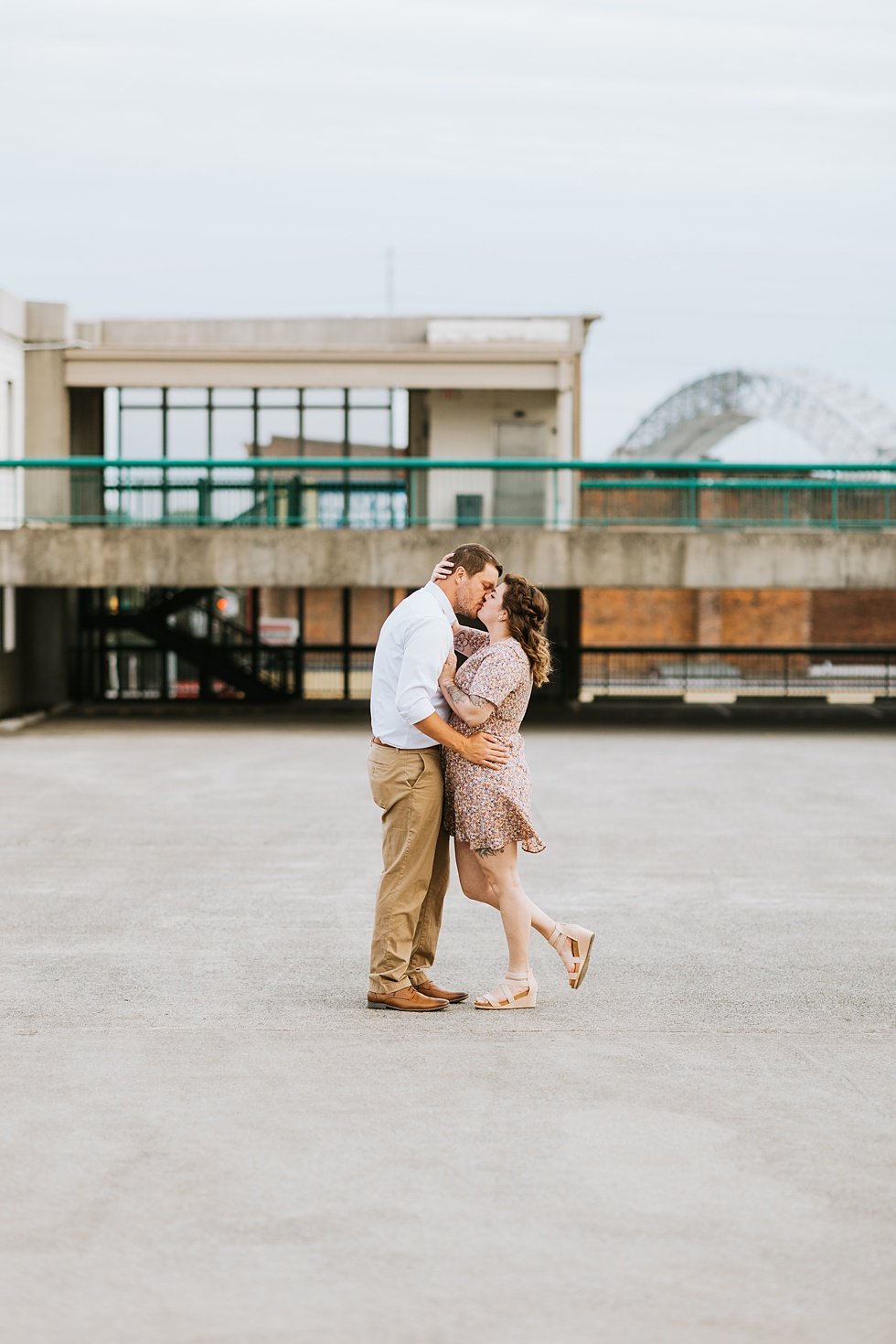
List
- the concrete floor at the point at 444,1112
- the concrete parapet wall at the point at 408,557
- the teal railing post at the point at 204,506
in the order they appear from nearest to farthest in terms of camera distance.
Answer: the concrete floor at the point at 444,1112 < the concrete parapet wall at the point at 408,557 < the teal railing post at the point at 204,506

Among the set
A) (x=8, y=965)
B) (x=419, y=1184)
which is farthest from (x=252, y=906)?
(x=419, y=1184)

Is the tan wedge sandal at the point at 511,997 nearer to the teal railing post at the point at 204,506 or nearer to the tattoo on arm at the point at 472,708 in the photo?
the tattoo on arm at the point at 472,708

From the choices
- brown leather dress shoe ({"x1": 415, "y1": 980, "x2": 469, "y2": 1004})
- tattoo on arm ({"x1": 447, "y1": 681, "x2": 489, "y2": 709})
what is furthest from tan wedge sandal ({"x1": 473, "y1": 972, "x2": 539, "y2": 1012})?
tattoo on arm ({"x1": 447, "y1": 681, "x2": 489, "y2": 709})

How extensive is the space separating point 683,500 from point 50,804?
514 inches

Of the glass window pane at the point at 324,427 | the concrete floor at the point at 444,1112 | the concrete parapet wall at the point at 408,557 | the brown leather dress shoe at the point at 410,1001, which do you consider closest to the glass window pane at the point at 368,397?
the glass window pane at the point at 324,427

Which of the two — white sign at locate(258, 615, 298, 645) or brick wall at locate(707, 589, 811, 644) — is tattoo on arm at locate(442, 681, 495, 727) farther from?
brick wall at locate(707, 589, 811, 644)

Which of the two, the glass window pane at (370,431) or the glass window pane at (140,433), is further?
Answer: the glass window pane at (370,431)

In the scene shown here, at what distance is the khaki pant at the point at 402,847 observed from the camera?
6891mm

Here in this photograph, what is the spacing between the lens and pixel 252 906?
9.73 meters

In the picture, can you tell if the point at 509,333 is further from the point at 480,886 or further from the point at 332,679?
the point at 480,886

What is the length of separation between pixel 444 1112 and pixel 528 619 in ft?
7.30

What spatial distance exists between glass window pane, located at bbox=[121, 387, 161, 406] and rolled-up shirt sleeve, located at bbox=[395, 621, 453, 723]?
2419cm

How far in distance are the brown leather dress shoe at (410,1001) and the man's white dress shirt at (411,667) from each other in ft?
3.47

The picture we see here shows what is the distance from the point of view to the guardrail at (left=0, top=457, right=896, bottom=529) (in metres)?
24.8
